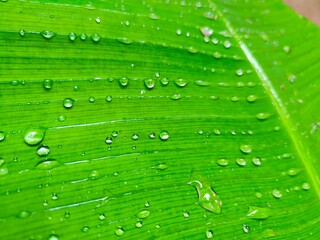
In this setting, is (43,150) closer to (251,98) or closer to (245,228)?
(245,228)

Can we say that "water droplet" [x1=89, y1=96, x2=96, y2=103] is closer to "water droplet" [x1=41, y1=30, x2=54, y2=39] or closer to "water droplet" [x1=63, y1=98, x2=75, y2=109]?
"water droplet" [x1=63, y1=98, x2=75, y2=109]

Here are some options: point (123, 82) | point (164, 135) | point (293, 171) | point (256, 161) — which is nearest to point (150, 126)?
point (164, 135)

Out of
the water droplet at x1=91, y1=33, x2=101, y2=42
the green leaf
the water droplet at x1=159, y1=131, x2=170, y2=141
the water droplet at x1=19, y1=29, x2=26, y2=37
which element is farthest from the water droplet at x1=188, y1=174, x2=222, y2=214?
the water droplet at x1=19, y1=29, x2=26, y2=37

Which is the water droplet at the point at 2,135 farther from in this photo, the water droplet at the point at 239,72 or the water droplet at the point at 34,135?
the water droplet at the point at 239,72

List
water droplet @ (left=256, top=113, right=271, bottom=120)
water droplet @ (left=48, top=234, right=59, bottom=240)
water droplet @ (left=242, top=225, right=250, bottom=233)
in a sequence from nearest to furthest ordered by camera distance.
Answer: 1. water droplet @ (left=48, top=234, right=59, bottom=240)
2. water droplet @ (left=242, top=225, right=250, bottom=233)
3. water droplet @ (left=256, top=113, right=271, bottom=120)

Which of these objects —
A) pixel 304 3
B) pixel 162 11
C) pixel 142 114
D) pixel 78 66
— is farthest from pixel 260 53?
pixel 304 3

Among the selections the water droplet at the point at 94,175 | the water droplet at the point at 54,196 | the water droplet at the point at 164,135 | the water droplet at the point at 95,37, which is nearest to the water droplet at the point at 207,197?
the water droplet at the point at 164,135

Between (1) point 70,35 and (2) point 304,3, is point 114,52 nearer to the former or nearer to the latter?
(1) point 70,35
